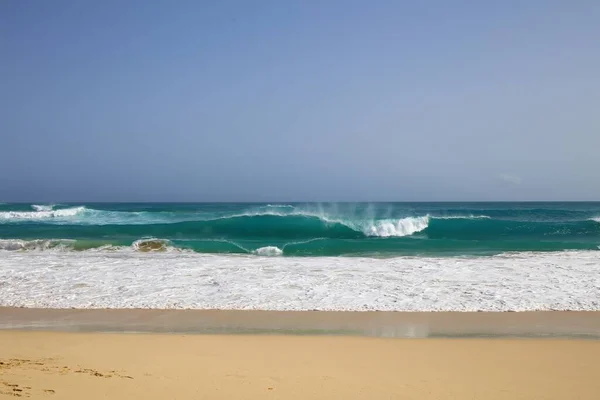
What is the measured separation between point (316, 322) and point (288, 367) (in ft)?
6.09

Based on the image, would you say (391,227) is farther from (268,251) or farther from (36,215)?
(36,215)

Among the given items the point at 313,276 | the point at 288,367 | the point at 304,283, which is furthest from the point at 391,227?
the point at 288,367

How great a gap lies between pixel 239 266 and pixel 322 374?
261 inches

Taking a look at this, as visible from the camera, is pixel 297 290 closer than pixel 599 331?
No

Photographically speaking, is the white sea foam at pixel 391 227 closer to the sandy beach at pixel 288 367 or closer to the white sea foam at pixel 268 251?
the white sea foam at pixel 268 251

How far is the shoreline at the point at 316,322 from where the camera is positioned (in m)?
5.45

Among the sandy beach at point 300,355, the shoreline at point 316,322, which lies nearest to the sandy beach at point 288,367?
the sandy beach at point 300,355

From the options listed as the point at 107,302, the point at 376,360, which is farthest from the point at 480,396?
the point at 107,302

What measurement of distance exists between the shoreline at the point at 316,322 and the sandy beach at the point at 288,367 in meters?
0.38

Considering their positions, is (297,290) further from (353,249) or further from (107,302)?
(353,249)

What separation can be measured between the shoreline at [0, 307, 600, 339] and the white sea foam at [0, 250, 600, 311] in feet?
0.99

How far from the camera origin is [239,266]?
10383 mm

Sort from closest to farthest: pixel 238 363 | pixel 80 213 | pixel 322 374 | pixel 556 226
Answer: pixel 322 374, pixel 238 363, pixel 556 226, pixel 80 213

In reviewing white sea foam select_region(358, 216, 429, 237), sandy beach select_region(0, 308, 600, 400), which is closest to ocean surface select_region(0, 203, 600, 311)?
sandy beach select_region(0, 308, 600, 400)
